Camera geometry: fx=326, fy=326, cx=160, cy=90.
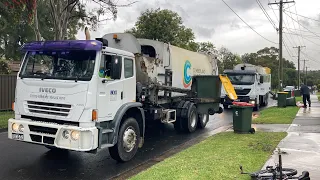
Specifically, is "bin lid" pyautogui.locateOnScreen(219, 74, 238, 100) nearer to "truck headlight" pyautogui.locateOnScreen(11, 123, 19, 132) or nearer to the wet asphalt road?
the wet asphalt road

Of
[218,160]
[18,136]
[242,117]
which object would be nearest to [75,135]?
[18,136]

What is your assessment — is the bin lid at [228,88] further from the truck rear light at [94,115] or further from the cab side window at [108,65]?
the truck rear light at [94,115]

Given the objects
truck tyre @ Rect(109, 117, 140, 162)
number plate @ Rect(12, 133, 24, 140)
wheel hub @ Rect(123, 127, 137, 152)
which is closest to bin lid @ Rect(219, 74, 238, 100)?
truck tyre @ Rect(109, 117, 140, 162)

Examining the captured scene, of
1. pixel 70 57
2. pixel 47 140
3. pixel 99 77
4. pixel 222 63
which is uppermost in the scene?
pixel 222 63

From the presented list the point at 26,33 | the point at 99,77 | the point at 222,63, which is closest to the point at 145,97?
the point at 99,77

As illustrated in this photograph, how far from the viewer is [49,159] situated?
7414 mm

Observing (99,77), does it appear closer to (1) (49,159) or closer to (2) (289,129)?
(1) (49,159)

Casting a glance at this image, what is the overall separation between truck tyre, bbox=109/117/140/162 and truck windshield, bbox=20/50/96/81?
1543 millimetres

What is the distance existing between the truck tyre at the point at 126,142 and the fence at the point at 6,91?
1073 cm

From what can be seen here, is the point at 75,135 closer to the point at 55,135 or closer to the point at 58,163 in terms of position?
the point at 55,135

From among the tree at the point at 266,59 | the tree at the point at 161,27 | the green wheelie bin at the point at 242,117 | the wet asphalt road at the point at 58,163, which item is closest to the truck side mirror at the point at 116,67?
the wet asphalt road at the point at 58,163

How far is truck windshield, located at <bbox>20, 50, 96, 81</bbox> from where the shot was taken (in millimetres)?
6414

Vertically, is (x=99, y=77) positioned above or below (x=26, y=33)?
below

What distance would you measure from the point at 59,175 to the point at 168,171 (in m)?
2.13
